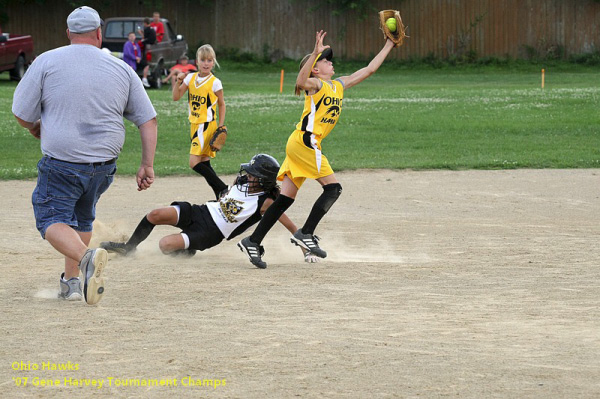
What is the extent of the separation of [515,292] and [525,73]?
2894 centimetres

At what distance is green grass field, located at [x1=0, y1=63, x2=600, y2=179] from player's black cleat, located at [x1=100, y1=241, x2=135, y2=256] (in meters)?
5.72

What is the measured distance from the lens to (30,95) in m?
6.00

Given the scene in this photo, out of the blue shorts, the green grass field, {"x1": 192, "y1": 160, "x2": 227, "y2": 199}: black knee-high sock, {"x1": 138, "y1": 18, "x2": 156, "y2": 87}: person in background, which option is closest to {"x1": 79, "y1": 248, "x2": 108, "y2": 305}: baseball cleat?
the blue shorts

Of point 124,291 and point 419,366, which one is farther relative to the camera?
point 124,291

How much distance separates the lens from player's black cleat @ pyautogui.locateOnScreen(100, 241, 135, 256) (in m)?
8.12

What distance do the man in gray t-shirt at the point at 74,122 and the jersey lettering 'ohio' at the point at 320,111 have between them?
211cm

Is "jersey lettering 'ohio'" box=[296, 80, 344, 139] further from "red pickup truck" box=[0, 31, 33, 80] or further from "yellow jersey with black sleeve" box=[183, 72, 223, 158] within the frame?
"red pickup truck" box=[0, 31, 33, 80]

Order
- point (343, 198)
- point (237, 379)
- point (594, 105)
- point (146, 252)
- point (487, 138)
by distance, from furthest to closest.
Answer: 1. point (594, 105)
2. point (487, 138)
3. point (343, 198)
4. point (146, 252)
5. point (237, 379)

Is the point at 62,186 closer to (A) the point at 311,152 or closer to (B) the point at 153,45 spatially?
(A) the point at 311,152

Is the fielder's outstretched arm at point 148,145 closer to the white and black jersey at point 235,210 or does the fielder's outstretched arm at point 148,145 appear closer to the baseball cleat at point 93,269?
the baseball cleat at point 93,269

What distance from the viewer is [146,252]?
852 centimetres

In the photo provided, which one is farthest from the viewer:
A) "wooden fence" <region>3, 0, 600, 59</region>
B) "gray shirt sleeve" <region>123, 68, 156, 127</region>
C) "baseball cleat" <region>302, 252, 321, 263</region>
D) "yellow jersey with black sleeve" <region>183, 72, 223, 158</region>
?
"wooden fence" <region>3, 0, 600, 59</region>

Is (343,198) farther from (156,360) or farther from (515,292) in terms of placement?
(156,360)

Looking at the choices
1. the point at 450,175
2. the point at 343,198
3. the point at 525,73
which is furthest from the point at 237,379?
the point at 525,73
